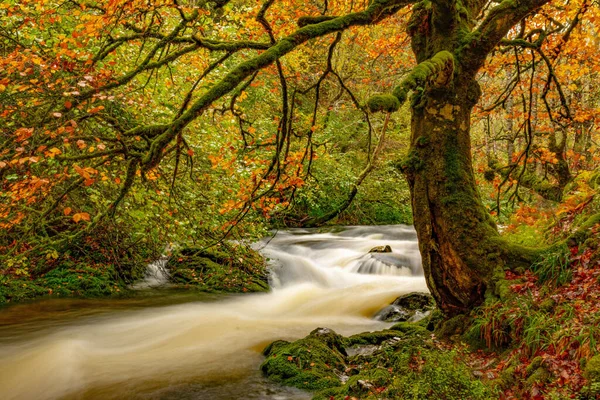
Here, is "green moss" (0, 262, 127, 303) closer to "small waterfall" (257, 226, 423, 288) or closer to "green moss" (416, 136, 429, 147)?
"small waterfall" (257, 226, 423, 288)

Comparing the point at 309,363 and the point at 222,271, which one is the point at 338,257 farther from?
the point at 309,363

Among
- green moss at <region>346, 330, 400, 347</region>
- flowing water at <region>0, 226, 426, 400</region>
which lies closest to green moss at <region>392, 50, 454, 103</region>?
flowing water at <region>0, 226, 426, 400</region>

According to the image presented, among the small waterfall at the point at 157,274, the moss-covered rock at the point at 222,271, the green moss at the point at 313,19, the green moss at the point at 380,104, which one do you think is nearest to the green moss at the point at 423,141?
the green moss at the point at 380,104

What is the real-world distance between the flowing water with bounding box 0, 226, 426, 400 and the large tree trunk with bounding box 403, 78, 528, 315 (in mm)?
2100

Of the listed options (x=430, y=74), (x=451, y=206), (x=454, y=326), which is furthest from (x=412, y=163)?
(x=454, y=326)

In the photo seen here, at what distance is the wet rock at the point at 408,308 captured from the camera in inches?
315

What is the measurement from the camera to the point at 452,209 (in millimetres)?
5027

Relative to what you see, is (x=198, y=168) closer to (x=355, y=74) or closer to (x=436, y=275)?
(x=436, y=275)

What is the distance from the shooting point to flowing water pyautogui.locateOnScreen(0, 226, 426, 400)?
17.9 feet

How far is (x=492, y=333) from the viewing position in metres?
4.60

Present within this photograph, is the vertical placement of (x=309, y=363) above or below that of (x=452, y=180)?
below

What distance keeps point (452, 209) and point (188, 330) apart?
4973 mm

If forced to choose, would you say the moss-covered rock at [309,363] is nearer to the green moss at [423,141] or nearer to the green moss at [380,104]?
the green moss at [423,141]

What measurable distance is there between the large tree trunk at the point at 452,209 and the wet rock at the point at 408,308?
9.51ft
